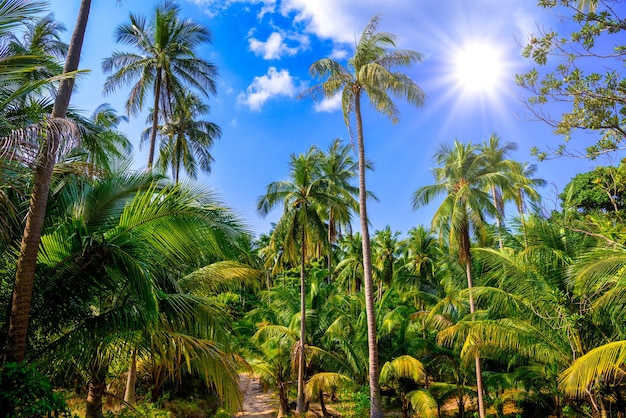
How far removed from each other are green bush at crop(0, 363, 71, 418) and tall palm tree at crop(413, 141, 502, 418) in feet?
45.1

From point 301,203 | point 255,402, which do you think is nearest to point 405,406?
point 255,402

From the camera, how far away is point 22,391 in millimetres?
3727

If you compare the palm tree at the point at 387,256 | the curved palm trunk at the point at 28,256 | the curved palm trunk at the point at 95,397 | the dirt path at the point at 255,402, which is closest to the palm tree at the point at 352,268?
the palm tree at the point at 387,256

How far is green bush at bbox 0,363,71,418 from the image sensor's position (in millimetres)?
3676

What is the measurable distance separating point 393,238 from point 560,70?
23958mm

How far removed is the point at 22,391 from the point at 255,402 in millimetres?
17528

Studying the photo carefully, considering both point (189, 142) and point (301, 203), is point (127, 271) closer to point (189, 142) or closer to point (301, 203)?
point (301, 203)

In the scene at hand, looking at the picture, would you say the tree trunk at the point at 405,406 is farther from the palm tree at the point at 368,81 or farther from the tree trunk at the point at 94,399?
the tree trunk at the point at 94,399

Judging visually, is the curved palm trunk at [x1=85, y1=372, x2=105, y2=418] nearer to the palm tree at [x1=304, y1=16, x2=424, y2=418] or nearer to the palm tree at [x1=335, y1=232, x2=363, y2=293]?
the palm tree at [x1=304, y1=16, x2=424, y2=418]

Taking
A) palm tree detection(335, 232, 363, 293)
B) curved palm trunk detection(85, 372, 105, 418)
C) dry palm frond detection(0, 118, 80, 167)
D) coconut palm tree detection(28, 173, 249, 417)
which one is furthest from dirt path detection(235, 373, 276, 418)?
dry palm frond detection(0, 118, 80, 167)

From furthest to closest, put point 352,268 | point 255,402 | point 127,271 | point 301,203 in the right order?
point 352,268
point 255,402
point 301,203
point 127,271

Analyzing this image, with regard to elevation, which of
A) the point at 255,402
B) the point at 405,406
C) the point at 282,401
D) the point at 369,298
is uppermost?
the point at 369,298

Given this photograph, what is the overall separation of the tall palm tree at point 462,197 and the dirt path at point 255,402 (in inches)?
358

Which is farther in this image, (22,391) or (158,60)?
(158,60)
